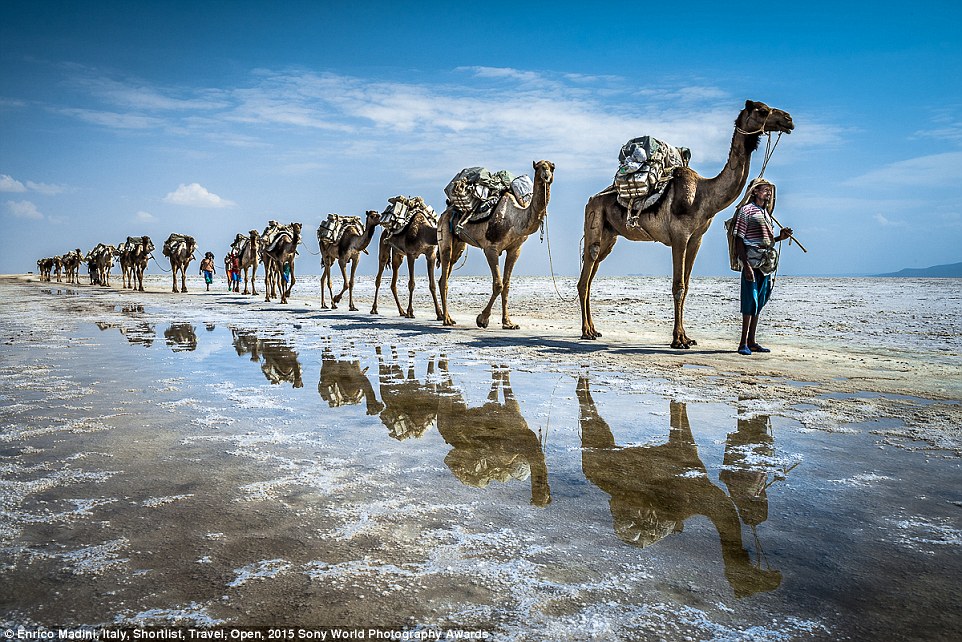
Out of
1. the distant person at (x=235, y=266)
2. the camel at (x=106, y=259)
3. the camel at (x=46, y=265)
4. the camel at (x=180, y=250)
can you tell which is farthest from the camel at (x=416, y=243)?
the camel at (x=46, y=265)

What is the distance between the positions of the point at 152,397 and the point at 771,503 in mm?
5717

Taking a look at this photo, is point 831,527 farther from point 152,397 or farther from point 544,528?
point 152,397

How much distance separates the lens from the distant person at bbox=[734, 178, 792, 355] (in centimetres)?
Answer: 951

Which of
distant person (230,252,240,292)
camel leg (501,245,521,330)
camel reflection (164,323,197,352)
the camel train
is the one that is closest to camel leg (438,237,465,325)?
the camel train

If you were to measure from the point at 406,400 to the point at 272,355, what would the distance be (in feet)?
14.1

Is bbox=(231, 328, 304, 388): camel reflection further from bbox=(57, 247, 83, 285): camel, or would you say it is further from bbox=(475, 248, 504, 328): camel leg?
bbox=(57, 247, 83, 285): camel

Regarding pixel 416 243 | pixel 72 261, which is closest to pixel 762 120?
pixel 416 243

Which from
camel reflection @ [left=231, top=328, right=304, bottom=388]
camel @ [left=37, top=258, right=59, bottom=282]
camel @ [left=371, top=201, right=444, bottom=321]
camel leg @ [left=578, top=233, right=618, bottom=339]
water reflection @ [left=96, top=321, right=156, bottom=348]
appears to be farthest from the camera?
camel @ [left=37, top=258, right=59, bottom=282]

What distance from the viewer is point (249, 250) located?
3409 cm

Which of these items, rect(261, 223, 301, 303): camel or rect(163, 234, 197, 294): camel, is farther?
rect(163, 234, 197, 294): camel

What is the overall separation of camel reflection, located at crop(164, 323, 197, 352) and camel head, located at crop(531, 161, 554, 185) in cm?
728

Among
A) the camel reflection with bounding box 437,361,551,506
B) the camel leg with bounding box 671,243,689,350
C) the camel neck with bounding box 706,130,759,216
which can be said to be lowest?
the camel reflection with bounding box 437,361,551,506

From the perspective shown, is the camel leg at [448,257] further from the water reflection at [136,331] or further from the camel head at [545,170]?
the water reflection at [136,331]

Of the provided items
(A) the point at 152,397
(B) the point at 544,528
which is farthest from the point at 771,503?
(A) the point at 152,397
